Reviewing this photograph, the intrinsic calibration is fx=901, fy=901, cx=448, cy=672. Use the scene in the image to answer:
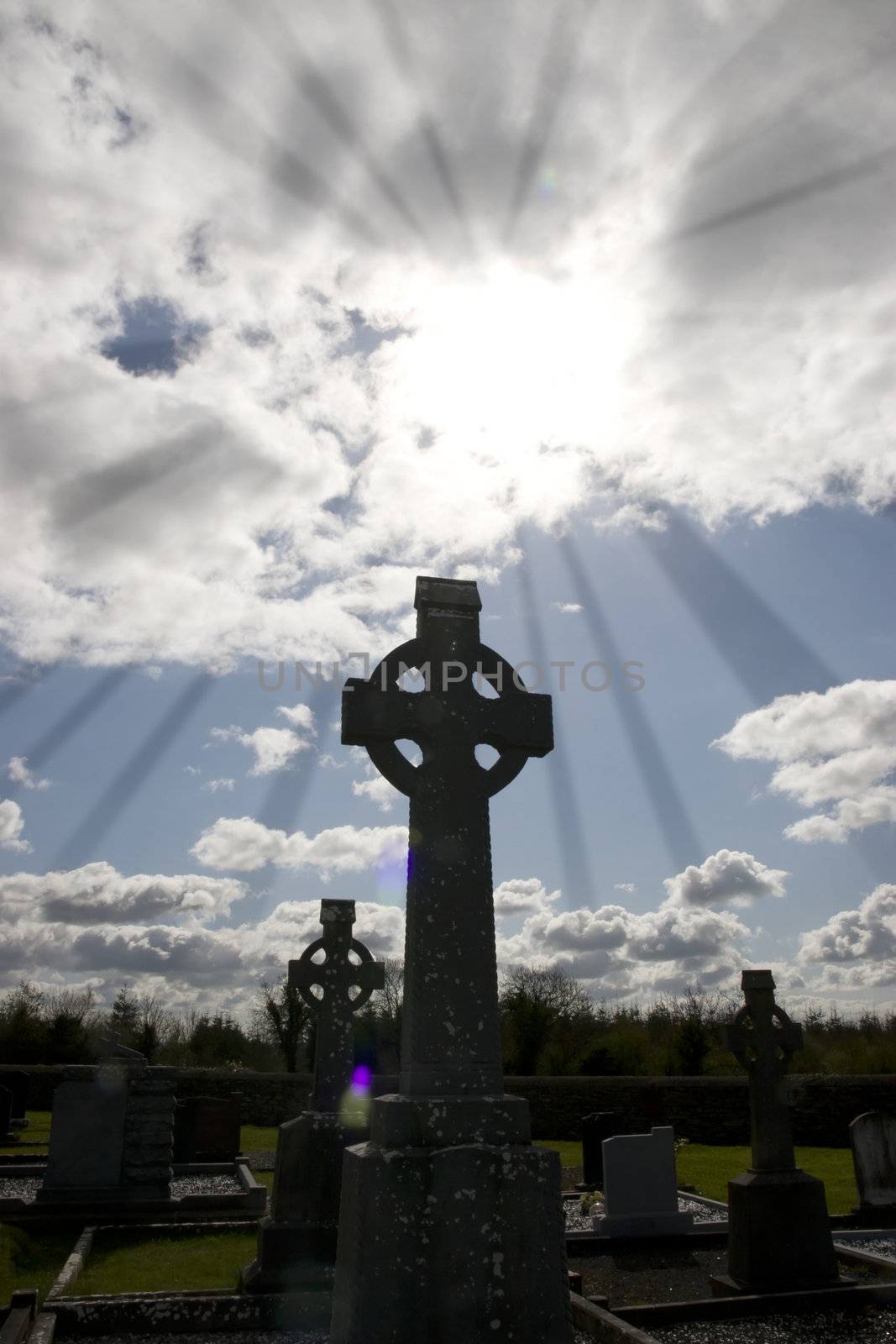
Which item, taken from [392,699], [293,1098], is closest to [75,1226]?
[392,699]

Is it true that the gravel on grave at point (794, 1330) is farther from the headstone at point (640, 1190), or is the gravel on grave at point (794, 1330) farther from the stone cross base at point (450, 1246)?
the stone cross base at point (450, 1246)

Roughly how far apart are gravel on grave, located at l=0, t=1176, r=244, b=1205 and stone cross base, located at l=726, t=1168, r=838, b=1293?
7.17m

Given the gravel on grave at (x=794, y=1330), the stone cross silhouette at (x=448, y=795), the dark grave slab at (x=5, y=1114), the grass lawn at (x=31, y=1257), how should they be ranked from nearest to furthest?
the stone cross silhouette at (x=448, y=795)
the gravel on grave at (x=794, y=1330)
the grass lawn at (x=31, y=1257)
the dark grave slab at (x=5, y=1114)

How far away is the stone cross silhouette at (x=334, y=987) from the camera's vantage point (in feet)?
27.9

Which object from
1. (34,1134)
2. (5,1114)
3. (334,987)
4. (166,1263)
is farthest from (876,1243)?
(34,1134)

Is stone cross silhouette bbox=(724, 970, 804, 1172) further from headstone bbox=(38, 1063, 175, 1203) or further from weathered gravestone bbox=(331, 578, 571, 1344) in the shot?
headstone bbox=(38, 1063, 175, 1203)

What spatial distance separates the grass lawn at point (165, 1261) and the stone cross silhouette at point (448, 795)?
5.03 meters

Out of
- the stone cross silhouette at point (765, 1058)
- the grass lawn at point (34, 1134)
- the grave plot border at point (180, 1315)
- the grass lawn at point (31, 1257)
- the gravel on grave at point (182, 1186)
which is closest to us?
the grave plot border at point (180, 1315)

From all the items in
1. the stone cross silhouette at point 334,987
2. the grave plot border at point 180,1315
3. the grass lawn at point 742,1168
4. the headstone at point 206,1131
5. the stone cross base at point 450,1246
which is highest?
the stone cross silhouette at point 334,987

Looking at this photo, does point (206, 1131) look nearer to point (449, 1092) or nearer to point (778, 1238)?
point (778, 1238)

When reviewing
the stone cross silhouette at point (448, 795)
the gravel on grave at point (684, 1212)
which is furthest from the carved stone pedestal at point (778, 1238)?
the stone cross silhouette at point (448, 795)

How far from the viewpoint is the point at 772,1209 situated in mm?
7926

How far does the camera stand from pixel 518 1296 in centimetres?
351

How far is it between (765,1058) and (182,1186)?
958 centimetres
